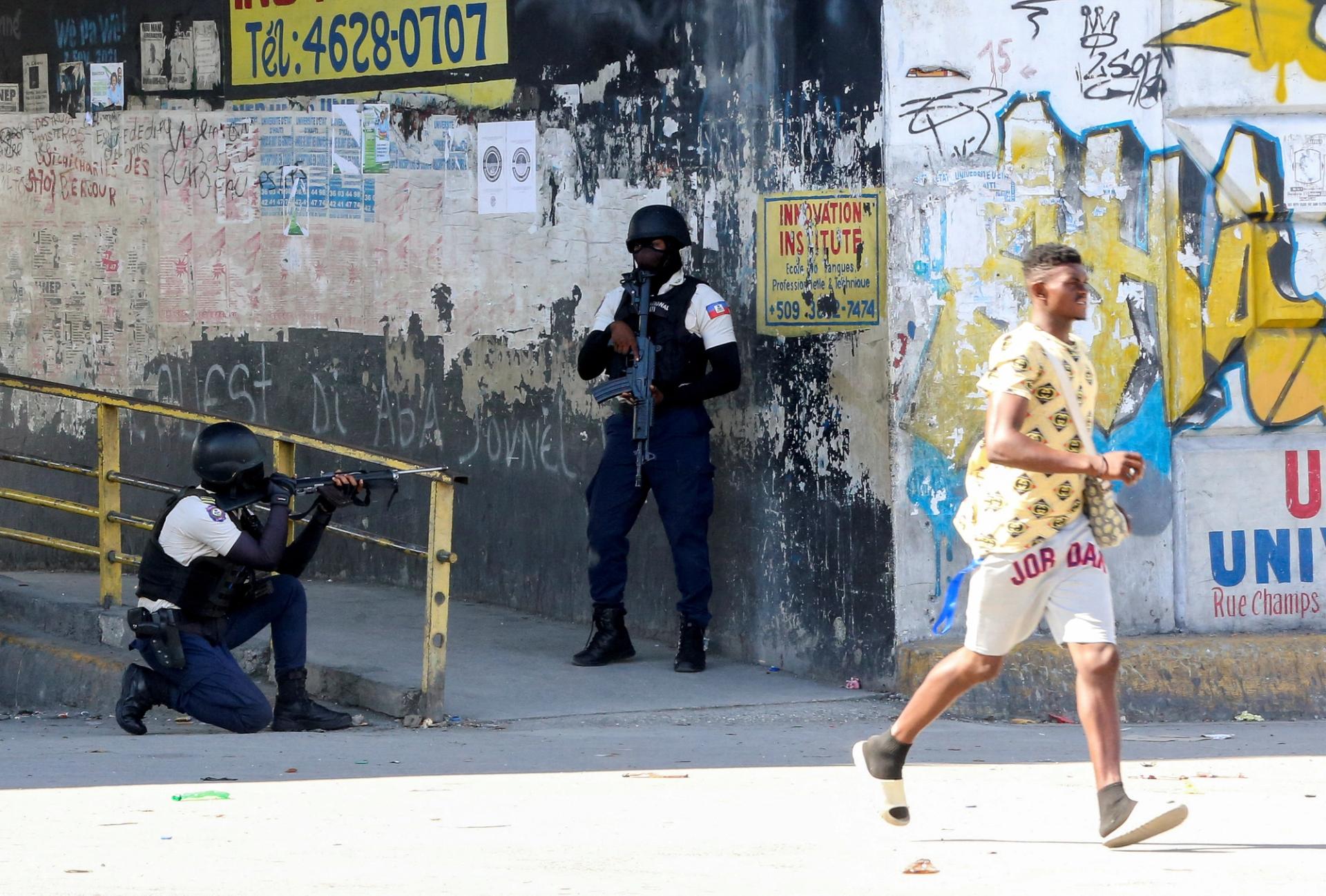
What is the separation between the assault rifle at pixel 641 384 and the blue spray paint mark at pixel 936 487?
1115 millimetres

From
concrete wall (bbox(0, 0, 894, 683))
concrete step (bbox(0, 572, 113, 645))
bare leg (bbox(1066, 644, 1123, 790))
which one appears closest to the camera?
bare leg (bbox(1066, 644, 1123, 790))

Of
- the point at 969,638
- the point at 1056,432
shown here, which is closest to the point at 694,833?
the point at 969,638

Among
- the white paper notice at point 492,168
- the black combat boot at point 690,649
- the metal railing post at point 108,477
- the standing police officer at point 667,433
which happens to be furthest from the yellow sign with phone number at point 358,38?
the black combat boot at point 690,649

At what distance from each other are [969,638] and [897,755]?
0.37 metres

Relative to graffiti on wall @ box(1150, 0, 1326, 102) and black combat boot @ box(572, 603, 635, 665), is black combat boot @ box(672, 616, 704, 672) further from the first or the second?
graffiti on wall @ box(1150, 0, 1326, 102)

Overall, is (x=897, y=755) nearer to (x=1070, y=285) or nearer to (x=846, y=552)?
(x=1070, y=285)

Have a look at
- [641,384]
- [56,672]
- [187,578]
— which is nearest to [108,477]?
[56,672]

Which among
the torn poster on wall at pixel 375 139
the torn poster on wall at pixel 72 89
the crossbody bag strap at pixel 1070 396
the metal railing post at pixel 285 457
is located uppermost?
the torn poster on wall at pixel 72 89

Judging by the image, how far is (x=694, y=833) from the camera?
4.96 meters

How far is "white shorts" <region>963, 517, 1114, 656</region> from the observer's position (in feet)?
15.4

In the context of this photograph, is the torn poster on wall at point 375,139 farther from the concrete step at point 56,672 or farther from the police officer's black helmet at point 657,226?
the concrete step at point 56,672

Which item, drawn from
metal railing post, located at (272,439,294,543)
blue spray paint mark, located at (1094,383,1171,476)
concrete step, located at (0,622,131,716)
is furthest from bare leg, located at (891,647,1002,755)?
concrete step, located at (0,622,131,716)

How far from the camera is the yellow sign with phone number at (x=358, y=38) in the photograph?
28.6 ft

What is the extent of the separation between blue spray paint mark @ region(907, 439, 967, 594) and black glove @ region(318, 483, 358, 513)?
7.03 feet
